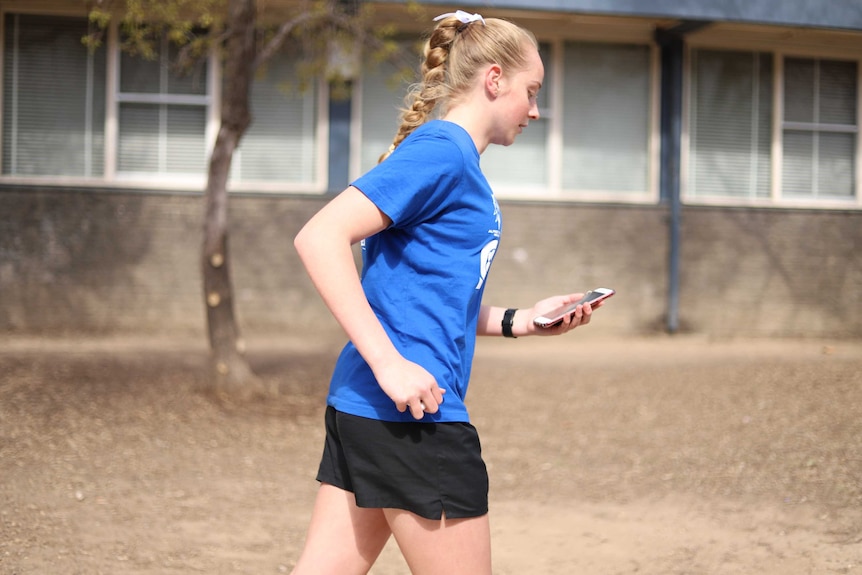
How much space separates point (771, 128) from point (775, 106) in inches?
11.9

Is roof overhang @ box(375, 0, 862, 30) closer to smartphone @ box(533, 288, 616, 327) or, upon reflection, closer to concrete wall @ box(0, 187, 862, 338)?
concrete wall @ box(0, 187, 862, 338)

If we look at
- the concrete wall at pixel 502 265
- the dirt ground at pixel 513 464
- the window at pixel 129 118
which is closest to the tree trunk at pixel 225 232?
the dirt ground at pixel 513 464

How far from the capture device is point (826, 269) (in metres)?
13.5

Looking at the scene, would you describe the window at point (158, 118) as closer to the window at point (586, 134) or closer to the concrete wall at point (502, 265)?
the concrete wall at point (502, 265)

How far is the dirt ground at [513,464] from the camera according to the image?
15.4 feet

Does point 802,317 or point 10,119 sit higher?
point 10,119

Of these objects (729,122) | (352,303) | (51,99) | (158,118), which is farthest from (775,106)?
(352,303)

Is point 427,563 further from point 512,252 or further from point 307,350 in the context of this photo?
point 512,252

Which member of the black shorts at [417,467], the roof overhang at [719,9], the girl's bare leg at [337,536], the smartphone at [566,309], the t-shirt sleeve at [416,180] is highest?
the roof overhang at [719,9]

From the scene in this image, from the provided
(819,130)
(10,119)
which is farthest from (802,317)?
(10,119)

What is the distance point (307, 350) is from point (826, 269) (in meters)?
7.34

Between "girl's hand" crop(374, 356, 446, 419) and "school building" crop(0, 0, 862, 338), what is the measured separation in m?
9.62

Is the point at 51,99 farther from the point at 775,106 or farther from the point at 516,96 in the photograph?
the point at 516,96

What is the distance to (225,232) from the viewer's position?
7.96 metres
